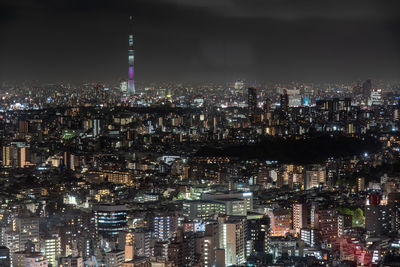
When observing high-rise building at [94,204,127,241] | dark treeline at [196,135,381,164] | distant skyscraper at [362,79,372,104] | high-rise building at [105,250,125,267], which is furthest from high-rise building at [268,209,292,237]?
dark treeline at [196,135,381,164]

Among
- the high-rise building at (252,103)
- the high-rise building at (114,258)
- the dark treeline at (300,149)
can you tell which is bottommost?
the high-rise building at (114,258)

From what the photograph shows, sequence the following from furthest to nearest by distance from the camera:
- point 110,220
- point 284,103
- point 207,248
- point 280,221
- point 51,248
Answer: point 284,103 → point 280,221 → point 110,220 → point 51,248 → point 207,248

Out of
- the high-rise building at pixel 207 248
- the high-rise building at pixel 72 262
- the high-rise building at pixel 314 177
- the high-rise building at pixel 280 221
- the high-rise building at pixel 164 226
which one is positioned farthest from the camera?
the high-rise building at pixel 314 177

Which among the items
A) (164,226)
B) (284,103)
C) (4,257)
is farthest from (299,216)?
(284,103)

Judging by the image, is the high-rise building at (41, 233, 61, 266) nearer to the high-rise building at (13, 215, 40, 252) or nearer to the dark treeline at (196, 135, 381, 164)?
the high-rise building at (13, 215, 40, 252)

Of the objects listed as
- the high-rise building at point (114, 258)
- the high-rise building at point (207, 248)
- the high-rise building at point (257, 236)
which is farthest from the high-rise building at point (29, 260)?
the high-rise building at point (257, 236)

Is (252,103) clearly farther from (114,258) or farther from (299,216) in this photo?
(114,258)

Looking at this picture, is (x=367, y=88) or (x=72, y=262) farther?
(x=367, y=88)

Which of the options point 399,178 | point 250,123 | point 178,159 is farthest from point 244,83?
point 250,123

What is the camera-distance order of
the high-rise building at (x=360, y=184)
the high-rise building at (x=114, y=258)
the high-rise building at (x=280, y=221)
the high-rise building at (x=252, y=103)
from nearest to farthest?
the high-rise building at (x=114, y=258) → the high-rise building at (x=280, y=221) → the high-rise building at (x=360, y=184) → the high-rise building at (x=252, y=103)

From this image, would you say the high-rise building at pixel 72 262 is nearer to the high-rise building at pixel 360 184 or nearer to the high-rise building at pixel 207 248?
the high-rise building at pixel 207 248

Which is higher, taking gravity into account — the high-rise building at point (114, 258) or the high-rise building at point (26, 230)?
the high-rise building at point (26, 230)

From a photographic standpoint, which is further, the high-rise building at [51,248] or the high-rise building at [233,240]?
the high-rise building at [233,240]
